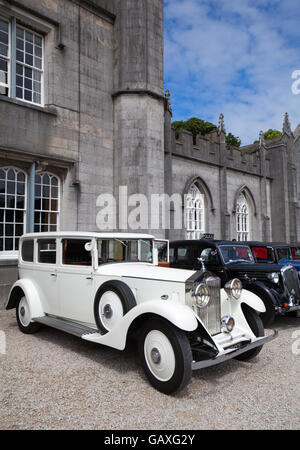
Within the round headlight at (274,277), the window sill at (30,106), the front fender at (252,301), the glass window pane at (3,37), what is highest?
the glass window pane at (3,37)

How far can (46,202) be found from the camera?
10.6 m

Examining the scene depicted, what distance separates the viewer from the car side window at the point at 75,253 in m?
5.21

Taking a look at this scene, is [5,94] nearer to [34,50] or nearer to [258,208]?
[34,50]

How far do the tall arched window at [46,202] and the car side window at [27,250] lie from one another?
3.88m

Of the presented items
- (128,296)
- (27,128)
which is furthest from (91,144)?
(128,296)

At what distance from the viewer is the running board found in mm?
4766

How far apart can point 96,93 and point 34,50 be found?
240cm

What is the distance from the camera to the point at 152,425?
3098 mm

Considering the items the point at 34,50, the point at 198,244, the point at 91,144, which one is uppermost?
the point at 34,50

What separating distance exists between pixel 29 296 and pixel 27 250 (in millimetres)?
1026

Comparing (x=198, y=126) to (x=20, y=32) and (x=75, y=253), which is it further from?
(x=75, y=253)

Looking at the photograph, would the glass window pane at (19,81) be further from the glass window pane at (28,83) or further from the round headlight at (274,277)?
the round headlight at (274,277)

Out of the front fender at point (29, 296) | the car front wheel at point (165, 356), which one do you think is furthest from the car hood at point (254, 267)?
the front fender at point (29, 296)

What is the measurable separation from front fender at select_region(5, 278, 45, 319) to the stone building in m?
3.11
